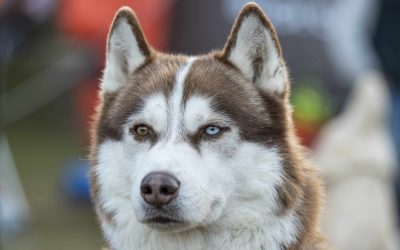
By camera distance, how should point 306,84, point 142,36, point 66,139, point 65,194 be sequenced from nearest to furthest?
point 142,36 → point 306,84 → point 65,194 → point 66,139

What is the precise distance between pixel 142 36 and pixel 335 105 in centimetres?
562

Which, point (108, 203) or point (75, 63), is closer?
point (108, 203)

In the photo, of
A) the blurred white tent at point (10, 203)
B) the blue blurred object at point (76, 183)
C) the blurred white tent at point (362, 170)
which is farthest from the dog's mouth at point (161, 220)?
the blue blurred object at point (76, 183)

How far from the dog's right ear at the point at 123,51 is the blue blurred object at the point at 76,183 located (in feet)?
21.4

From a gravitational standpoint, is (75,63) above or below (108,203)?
below

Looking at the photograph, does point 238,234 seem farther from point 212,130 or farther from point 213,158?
point 212,130

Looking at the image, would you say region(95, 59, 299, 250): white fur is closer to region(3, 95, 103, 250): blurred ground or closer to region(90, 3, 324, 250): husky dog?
region(90, 3, 324, 250): husky dog

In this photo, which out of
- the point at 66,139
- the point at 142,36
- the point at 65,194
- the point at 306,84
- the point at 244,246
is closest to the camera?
the point at 244,246

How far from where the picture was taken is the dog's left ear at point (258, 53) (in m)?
4.64

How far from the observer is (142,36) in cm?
493

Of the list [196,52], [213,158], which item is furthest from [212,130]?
[196,52]

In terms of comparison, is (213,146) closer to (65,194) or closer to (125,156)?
(125,156)

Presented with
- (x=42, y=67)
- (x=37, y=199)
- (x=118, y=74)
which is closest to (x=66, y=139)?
(x=42, y=67)

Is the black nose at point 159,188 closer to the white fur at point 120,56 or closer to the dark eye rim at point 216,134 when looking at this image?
the dark eye rim at point 216,134
